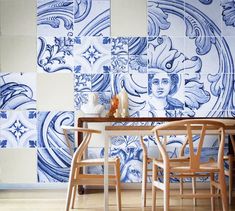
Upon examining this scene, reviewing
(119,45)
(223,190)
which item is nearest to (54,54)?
(119,45)

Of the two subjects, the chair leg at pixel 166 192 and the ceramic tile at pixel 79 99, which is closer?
the chair leg at pixel 166 192

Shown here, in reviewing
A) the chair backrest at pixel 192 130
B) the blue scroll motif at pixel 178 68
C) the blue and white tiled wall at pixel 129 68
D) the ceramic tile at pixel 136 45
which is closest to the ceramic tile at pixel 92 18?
the blue and white tiled wall at pixel 129 68

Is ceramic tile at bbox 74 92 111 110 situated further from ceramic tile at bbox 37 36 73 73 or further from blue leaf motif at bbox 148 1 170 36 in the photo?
blue leaf motif at bbox 148 1 170 36

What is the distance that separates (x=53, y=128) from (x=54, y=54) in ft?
3.07

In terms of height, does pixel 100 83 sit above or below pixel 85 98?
above

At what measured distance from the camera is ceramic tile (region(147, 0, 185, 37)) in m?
6.18

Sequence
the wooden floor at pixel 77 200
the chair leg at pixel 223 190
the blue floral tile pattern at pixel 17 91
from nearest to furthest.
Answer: the chair leg at pixel 223 190 → the wooden floor at pixel 77 200 → the blue floral tile pattern at pixel 17 91

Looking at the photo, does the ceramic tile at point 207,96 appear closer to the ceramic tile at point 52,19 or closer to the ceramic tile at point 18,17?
Answer: the ceramic tile at point 52,19

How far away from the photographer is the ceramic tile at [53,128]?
6156 mm

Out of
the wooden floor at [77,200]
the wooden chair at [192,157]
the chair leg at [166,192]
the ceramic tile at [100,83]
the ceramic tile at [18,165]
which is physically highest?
the ceramic tile at [100,83]

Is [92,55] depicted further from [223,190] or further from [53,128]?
[223,190]

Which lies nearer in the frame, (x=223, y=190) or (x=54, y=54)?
(x=223, y=190)

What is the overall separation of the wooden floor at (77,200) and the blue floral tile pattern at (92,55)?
154 cm

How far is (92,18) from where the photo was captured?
6.20 m
